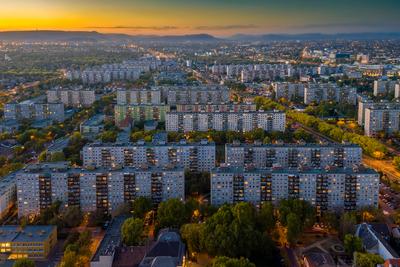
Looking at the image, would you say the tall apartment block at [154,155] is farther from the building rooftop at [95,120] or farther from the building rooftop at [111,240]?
the building rooftop at [95,120]

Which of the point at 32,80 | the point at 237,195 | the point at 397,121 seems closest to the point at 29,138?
the point at 237,195

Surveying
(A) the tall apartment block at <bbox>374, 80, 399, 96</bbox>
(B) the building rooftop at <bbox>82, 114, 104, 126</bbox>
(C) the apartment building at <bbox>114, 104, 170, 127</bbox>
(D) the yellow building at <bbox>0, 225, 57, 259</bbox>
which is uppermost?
(A) the tall apartment block at <bbox>374, 80, 399, 96</bbox>

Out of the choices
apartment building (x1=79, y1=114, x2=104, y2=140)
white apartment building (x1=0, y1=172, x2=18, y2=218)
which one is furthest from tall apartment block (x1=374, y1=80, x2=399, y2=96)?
white apartment building (x1=0, y1=172, x2=18, y2=218)

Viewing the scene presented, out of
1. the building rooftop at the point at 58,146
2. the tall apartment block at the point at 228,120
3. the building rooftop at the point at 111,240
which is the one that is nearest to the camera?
the building rooftop at the point at 111,240

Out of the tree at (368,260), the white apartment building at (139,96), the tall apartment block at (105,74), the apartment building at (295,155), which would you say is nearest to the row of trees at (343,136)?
the apartment building at (295,155)

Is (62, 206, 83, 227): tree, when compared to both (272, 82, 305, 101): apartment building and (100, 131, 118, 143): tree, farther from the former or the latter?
(272, 82, 305, 101): apartment building

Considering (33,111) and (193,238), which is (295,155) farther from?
(33,111)

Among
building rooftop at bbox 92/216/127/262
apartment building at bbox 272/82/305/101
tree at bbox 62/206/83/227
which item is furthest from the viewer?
apartment building at bbox 272/82/305/101

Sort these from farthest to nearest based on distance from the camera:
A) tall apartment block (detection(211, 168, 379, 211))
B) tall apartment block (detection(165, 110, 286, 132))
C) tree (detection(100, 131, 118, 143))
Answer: tall apartment block (detection(165, 110, 286, 132)) < tree (detection(100, 131, 118, 143)) < tall apartment block (detection(211, 168, 379, 211))
